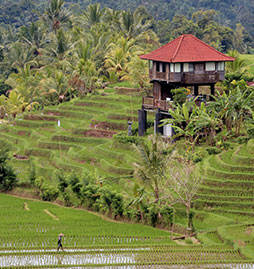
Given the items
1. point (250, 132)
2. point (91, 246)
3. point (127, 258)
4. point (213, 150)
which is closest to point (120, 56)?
point (213, 150)

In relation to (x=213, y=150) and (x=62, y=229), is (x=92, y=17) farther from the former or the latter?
(x=62, y=229)

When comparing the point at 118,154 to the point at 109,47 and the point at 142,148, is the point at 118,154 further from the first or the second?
the point at 109,47

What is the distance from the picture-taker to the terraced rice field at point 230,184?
30402 mm

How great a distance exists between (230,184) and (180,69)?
419 inches

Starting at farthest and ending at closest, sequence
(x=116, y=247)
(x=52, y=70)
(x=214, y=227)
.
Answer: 1. (x=52, y=70)
2. (x=214, y=227)
3. (x=116, y=247)

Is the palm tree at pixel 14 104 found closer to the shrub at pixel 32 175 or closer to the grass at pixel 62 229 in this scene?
the shrub at pixel 32 175

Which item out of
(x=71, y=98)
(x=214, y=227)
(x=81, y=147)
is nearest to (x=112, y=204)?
(x=214, y=227)

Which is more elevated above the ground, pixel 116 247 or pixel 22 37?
pixel 22 37

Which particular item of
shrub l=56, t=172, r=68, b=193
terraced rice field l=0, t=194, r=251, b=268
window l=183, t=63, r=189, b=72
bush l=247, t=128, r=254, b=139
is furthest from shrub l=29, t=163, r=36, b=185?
bush l=247, t=128, r=254, b=139

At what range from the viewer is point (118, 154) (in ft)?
126

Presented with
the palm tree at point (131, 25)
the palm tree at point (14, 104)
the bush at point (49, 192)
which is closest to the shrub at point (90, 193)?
the bush at point (49, 192)

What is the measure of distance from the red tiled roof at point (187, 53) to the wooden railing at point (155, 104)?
2.31 metres

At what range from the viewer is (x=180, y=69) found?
40219 millimetres

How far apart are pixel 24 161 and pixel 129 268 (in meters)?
19.6
